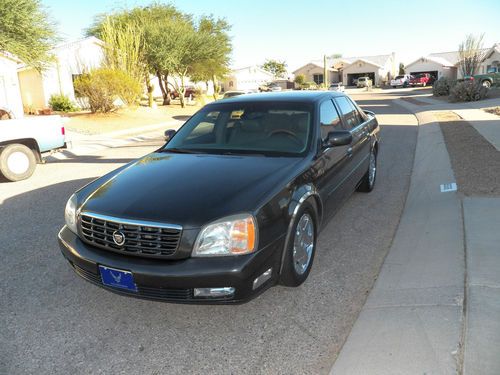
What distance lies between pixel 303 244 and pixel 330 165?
40.2 inches

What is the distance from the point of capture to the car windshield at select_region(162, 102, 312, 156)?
13.2 ft

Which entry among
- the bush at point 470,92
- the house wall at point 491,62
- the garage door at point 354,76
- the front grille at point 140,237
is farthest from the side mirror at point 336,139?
the garage door at point 354,76

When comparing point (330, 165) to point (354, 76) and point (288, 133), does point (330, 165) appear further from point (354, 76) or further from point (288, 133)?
point (354, 76)

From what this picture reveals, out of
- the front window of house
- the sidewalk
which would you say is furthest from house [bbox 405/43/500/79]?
the sidewalk

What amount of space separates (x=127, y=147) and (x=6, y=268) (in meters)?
9.17

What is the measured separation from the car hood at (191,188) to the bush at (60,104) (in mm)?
23770

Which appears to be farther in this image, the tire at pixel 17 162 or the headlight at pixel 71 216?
the tire at pixel 17 162

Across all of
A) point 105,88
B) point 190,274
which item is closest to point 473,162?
point 190,274

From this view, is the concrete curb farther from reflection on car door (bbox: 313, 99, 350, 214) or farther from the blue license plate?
the blue license plate

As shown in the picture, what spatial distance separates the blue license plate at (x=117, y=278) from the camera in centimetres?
281

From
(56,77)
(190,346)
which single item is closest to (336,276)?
(190,346)

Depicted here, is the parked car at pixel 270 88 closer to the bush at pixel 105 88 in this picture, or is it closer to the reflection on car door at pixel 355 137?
the bush at pixel 105 88

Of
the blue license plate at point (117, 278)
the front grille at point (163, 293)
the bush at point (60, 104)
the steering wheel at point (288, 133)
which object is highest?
the bush at point (60, 104)

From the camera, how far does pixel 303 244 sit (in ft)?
11.6
